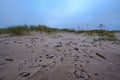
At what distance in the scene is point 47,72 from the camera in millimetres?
1905

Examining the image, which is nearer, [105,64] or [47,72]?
[47,72]

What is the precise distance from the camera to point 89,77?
6.03 feet

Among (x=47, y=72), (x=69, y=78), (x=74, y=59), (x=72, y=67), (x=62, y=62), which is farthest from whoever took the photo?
(x=74, y=59)

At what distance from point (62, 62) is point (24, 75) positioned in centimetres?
69

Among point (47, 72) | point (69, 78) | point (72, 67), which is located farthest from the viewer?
point (72, 67)

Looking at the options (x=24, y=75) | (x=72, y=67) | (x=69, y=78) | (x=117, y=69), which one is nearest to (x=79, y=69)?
(x=72, y=67)

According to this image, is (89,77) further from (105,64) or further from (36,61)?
(36,61)

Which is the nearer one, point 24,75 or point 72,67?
point 24,75

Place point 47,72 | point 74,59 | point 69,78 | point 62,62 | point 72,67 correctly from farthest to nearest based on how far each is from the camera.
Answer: point 74,59 < point 62,62 < point 72,67 < point 47,72 < point 69,78

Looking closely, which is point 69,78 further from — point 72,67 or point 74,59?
point 74,59

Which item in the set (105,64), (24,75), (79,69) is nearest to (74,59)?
(79,69)

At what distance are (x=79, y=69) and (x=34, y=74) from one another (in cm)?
70

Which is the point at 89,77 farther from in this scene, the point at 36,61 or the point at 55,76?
the point at 36,61

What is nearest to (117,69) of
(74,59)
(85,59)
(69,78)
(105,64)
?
(105,64)
